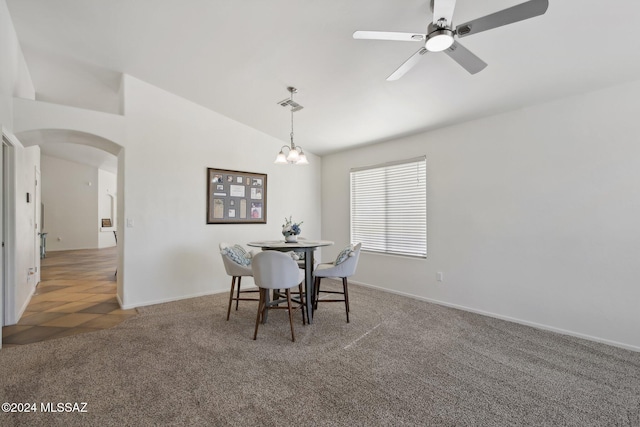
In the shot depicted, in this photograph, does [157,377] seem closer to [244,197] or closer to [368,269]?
[244,197]

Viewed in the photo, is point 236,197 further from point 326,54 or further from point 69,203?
point 69,203

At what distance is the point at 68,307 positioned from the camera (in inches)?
149

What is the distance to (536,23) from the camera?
2131 mm

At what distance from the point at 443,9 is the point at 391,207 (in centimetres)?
324

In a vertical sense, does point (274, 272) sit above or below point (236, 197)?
below

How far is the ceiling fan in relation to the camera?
1574mm

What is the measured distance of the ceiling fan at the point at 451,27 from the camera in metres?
1.57

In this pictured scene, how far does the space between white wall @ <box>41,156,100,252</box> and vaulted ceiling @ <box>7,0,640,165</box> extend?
269 inches

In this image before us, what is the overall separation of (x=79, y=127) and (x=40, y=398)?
2.80 m

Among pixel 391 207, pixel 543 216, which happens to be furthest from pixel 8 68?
pixel 543 216

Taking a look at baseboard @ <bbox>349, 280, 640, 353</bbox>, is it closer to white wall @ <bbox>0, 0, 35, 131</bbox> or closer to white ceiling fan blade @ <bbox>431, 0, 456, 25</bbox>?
white ceiling fan blade @ <bbox>431, 0, 456, 25</bbox>

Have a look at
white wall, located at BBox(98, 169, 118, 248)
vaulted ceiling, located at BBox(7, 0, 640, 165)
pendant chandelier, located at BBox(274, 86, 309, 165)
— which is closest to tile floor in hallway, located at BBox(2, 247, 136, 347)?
pendant chandelier, located at BBox(274, 86, 309, 165)

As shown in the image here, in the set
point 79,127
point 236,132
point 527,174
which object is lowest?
point 527,174

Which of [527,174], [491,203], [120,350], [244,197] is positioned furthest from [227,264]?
[527,174]
